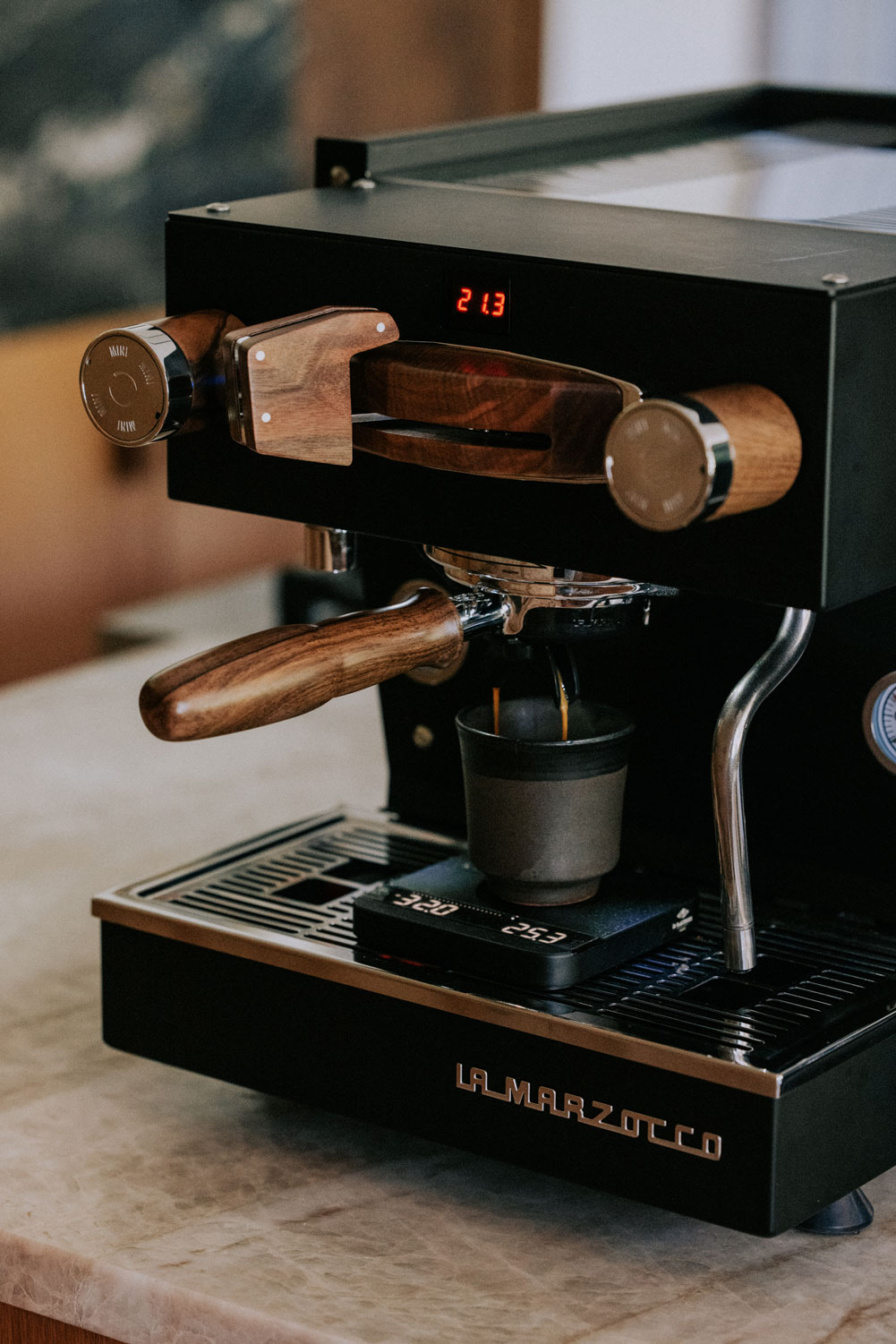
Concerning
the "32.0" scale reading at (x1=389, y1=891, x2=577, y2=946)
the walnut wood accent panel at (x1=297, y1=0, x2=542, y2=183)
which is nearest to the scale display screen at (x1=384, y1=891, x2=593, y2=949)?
→ the "32.0" scale reading at (x1=389, y1=891, x2=577, y2=946)

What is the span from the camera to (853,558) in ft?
2.34

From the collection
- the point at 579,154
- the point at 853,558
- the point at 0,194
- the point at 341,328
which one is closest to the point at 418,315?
the point at 341,328

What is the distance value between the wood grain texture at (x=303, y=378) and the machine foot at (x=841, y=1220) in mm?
387

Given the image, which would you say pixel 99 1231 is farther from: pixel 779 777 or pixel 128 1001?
pixel 779 777

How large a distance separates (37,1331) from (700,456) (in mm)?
497

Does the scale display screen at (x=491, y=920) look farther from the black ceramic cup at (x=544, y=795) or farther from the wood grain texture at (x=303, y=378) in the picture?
the wood grain texture at (x=303, y=378)

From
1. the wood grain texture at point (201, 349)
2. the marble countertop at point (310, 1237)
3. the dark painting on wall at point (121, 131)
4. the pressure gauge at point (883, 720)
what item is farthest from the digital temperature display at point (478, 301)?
the dark painting on wall at point (121, 131)

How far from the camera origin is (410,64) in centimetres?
342

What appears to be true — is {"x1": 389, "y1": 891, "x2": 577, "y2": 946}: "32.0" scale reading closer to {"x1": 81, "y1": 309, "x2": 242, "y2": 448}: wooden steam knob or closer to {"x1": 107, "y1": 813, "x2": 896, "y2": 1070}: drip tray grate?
{"x1": 107, "y1": 813, "x2": 896, "y2": 1070}: drip tray grate

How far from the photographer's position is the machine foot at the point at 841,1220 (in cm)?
83

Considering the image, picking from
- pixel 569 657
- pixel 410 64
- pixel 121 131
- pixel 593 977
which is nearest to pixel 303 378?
pixel 569 657

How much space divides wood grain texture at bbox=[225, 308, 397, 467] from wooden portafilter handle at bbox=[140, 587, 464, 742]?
0.07 m

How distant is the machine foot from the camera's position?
833 millimetres

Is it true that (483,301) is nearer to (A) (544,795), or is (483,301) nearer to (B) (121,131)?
(A) (544,795)
